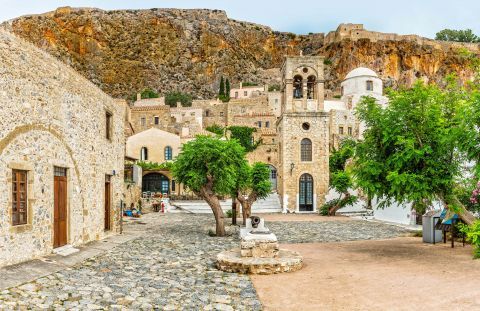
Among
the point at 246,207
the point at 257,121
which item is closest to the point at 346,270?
the point at 246,207

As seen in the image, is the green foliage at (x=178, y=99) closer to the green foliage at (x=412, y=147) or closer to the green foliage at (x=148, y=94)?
the green foliage at (x=148, y=94)

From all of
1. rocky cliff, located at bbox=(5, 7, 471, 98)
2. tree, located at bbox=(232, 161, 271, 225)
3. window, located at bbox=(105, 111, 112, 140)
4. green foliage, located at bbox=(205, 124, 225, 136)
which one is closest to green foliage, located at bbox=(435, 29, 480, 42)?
rocky cliff, located at bbox=(5, 7, 471, 98)

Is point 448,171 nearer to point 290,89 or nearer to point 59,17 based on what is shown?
point 290,89

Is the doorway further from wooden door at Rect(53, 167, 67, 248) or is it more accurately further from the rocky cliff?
the rocky cliff

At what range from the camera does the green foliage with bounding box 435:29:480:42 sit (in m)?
96.6

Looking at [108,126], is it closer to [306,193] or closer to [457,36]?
[306,193]

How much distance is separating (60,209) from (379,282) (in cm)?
804

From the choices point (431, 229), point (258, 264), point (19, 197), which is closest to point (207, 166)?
point (258, 264)

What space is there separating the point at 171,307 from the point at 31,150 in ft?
16.6

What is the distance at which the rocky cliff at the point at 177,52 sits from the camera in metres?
80.6

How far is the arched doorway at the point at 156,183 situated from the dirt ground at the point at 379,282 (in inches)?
1172

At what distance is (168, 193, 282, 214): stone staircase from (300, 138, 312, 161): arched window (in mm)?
4373

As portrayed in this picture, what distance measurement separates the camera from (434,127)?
12.2 meters

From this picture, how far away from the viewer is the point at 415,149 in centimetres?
1188
